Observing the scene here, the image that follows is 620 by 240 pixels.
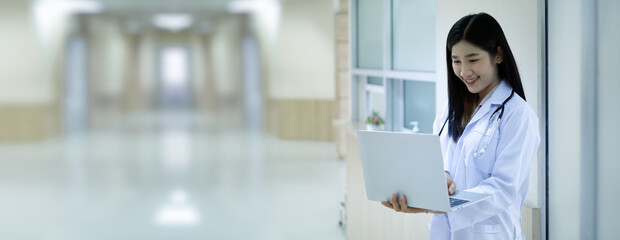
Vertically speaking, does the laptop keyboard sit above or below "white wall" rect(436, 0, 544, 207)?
below

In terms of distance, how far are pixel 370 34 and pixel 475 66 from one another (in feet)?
12.3

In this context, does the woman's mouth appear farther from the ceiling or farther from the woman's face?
the ceiling

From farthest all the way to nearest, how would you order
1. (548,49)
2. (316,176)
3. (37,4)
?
(37,4) < (316,176) < (548,49)

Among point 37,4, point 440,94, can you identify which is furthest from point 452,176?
point 37,4

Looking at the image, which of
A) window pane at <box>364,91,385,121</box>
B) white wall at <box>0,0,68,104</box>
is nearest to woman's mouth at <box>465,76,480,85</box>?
window pane at <box>364,91,385,121</box>

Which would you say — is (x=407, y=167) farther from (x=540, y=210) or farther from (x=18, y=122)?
(x=18, y=122)

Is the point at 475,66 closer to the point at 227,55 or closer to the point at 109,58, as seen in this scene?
the point at 227,55

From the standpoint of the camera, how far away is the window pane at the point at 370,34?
18.1 feet

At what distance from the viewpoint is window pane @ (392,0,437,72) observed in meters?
4.30

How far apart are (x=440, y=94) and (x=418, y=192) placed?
1868mm

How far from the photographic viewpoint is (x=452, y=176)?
7.11 ft

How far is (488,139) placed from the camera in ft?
6.63

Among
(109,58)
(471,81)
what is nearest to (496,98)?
(471,81)

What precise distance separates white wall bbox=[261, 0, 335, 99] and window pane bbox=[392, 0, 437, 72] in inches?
306
